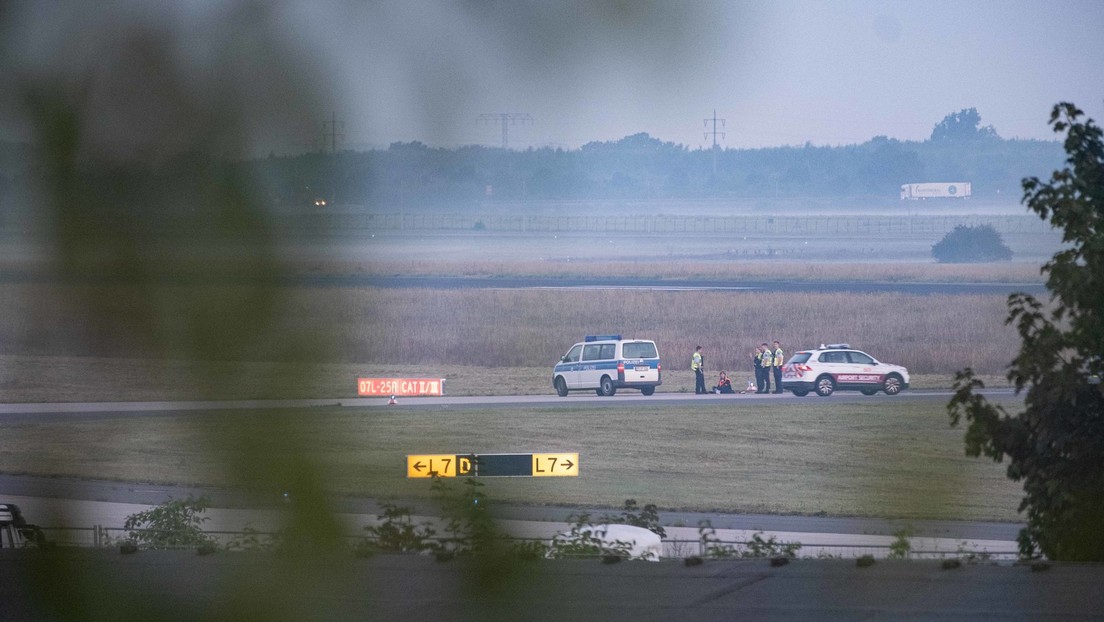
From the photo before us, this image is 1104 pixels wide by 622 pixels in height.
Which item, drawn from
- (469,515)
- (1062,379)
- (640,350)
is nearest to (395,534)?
(469,515)

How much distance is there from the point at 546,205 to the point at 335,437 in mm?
303

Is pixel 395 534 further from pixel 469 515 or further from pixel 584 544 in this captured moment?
pixel 584 544

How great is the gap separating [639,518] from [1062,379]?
210 cm

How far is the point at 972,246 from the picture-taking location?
222 centimetres

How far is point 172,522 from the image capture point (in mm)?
1645

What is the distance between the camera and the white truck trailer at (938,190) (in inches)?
51.3

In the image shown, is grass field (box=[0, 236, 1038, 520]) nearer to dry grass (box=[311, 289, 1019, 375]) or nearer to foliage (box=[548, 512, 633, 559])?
dry grass (box=[311, 289, 1019, 375])

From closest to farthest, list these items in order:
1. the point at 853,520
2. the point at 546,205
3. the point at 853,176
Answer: the point at 546,205, the point at 853,176, the point at 853,520

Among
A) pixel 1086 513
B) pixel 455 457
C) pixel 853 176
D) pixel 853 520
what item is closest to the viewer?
pixel 455 457

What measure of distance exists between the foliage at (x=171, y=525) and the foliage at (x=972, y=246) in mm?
1259

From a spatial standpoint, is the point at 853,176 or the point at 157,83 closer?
the point at 157,83


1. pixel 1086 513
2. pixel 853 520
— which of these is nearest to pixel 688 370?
pixel 1086 513

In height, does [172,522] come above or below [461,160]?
below

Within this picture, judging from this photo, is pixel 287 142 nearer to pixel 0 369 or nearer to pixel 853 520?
pixel 0 369
